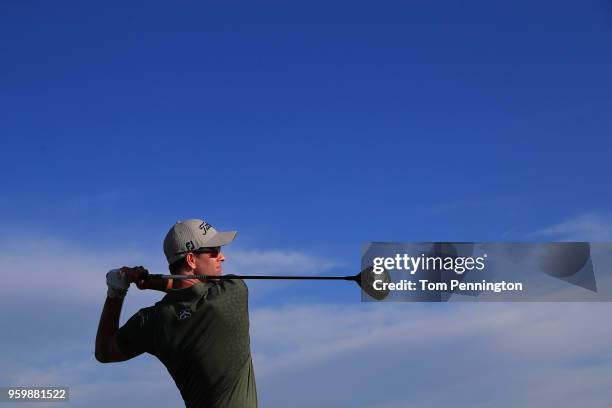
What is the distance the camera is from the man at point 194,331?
7.55m

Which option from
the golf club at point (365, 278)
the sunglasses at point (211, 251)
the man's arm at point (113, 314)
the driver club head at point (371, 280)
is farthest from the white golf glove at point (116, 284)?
the driver club head at point (371, 280)

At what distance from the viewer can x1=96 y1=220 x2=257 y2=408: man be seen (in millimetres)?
7551

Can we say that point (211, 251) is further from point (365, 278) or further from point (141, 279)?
point (365, 278)

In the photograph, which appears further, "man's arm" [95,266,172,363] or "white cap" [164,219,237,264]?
"white cap" [164,219,237,264]

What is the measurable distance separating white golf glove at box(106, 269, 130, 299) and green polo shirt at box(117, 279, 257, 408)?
1.09ft

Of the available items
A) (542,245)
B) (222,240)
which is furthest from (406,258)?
(222,240)

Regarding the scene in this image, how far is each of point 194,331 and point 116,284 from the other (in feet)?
3.32

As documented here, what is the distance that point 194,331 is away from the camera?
7559mm

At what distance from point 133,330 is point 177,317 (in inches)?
20.3

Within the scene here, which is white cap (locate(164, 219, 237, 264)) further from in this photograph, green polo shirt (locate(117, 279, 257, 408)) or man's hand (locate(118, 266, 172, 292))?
green polo shirt (locate(117, 279, 257, 408))

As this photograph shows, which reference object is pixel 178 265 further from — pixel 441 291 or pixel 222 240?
pixel 441 291

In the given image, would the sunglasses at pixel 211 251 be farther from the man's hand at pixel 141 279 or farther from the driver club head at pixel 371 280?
the driver club head at pixel 371 280

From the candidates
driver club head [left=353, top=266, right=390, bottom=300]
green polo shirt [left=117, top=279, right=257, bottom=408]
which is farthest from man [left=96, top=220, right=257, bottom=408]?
driver club head [left=353, top=266, right=390, bottom=300]

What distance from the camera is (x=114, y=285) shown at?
7828mm
